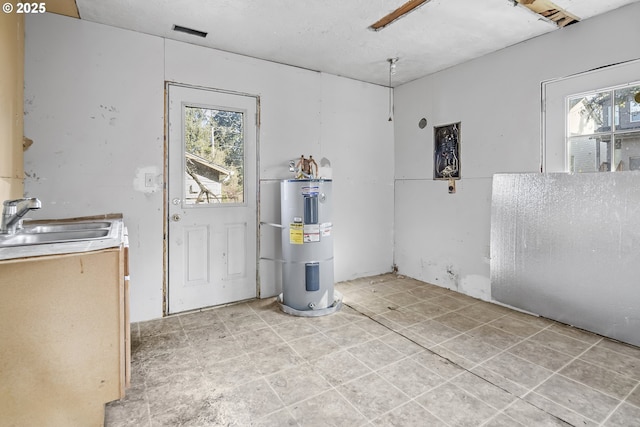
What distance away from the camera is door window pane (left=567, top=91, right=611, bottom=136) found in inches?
106

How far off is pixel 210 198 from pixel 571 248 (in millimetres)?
3314

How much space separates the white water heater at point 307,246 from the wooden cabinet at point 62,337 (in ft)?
5.71

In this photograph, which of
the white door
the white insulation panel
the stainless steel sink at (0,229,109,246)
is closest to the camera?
the stainless steel sink at (0,229,109,246)

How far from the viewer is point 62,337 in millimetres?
1471

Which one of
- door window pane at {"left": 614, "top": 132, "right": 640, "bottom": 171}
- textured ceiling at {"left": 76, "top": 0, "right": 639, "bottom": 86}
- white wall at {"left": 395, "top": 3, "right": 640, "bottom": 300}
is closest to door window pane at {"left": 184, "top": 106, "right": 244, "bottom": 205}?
textured ceiling at {"left": 76, "top": 0, "right": 639, "bottom": 86}

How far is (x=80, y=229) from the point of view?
2.43 meters

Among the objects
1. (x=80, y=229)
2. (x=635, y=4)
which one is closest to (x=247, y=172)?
(x=80, y=229)

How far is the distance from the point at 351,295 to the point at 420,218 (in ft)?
4.54

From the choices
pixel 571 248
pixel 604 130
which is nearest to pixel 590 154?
pixel 604 130

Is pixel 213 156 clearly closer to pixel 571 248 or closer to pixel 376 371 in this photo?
pixel 376 371

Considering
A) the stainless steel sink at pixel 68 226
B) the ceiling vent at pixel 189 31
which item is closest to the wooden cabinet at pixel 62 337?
the stainless steel sink at pixel 68 226

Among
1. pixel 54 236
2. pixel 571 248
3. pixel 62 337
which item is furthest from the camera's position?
pixel 571 248

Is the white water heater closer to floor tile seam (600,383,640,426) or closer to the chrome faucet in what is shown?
the chrome faucet

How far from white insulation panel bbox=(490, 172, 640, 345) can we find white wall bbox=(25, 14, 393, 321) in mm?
2112
